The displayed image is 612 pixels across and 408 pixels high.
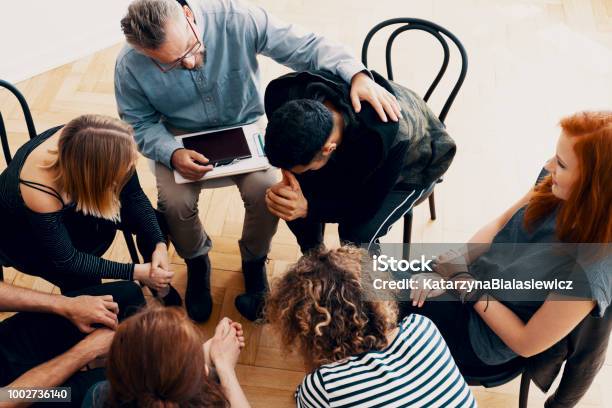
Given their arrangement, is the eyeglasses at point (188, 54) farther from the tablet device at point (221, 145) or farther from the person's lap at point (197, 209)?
the person's lap at point (197, 209)

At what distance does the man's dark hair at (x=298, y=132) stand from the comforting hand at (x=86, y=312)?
684 millimetres

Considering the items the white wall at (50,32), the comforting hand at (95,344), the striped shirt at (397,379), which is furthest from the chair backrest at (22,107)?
the striped shirt at (397,379)

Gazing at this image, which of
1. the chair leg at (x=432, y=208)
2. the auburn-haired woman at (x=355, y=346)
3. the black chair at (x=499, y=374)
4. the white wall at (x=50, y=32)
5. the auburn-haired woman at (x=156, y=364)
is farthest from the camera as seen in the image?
the white wall at (x=50, y=32)

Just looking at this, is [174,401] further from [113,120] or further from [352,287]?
[113,120]

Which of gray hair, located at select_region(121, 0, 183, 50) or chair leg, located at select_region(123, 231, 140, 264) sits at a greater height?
gray hair, located at select_region(121, 0, 183, 50)

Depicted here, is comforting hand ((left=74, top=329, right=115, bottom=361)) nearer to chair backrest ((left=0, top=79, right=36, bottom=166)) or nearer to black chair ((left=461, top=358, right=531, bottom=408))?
chair backrest ((left=0, top=79, right=36, bottom=166))

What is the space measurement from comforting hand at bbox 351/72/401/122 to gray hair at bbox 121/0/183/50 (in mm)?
586

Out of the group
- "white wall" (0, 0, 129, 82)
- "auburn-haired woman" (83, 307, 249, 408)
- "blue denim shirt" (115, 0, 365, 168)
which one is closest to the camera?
"auburn-haired woman" (83, 307, 249, 408)

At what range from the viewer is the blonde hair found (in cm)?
158

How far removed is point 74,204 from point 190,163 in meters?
0.38

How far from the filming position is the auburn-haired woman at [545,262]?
4.32 ft

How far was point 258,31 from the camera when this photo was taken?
1.97 m

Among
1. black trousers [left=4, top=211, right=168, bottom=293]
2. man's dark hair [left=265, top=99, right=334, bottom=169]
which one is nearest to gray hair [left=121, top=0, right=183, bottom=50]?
man's dark hair [left=265, top=99, right=334, bottom=169]

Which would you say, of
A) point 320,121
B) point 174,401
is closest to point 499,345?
point 320,121
